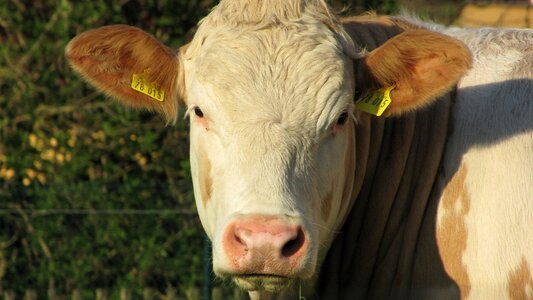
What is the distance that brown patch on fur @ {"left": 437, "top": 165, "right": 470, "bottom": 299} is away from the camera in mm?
4164

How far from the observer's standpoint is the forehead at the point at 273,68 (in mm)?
4133

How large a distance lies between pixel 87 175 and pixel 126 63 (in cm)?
500

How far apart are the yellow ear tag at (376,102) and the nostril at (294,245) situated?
81cm

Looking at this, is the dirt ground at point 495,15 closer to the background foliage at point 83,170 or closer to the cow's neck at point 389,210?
the background foliage at point 83,170

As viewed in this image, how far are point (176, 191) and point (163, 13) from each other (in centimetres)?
163

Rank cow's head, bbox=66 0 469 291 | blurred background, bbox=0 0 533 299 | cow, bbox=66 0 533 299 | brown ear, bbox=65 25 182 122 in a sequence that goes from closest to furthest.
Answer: cow's head, bbox=66 0 469 291, cow, bbox=66 0 533 299, brown ear, bbox=65 25 182 122, blurred background, bbox=0 0 533 299

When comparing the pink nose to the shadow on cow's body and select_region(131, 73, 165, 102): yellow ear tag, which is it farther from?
select_region(131, 73, 165, 102): yellow ear tag

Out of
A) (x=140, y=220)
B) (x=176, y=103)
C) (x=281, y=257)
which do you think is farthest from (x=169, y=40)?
(x=281, y=257)

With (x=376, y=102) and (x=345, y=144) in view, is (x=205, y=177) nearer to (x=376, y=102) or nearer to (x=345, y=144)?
(x=345, y=144)

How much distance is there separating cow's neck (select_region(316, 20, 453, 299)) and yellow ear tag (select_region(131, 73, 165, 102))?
874 millimetres

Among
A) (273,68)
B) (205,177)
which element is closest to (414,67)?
(273,68)

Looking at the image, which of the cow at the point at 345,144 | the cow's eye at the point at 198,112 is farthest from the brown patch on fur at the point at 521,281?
the cow's eye at the point at 198,112

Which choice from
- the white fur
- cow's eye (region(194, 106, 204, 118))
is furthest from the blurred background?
the white fur

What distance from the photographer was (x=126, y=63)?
15.1ft
